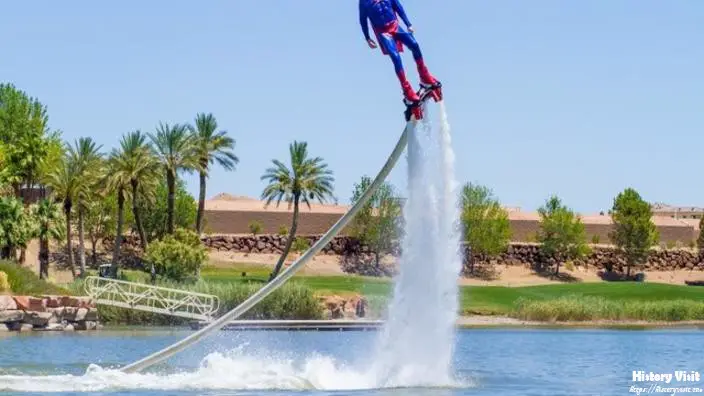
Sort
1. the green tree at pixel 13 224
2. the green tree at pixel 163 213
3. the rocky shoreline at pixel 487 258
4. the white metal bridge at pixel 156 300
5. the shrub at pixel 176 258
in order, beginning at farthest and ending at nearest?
1. the rocky shoreline at pixel 487 258
2. the green tree at pixel 163 213
3. the shrub at pixel 176 258
4. the green tree at pixel 13 224
5. the white metal bridge at pixel 156 300

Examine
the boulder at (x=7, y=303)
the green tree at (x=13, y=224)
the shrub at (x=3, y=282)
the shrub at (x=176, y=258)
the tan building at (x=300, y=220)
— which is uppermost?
the tan building at (x=300, y=220)

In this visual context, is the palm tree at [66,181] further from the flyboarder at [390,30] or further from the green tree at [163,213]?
the flyboarder at [390,30]

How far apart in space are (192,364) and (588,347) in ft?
67.0

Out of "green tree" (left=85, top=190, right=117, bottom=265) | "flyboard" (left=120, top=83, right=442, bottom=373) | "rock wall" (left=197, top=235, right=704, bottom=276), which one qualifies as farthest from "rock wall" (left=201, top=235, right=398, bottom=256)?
"flyboard" (left=120, top=83, right=442, bottom=373)

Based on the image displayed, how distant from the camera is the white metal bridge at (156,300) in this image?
223 ft

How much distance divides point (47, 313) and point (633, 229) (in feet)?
218

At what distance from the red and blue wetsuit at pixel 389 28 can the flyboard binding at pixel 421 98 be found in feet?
1.82

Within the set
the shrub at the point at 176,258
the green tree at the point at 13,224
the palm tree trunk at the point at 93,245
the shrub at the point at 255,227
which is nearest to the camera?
the green tree at the point at 13,224

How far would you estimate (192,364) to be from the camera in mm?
41781

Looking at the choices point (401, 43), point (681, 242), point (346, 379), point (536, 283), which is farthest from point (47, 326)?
point (681, 242)

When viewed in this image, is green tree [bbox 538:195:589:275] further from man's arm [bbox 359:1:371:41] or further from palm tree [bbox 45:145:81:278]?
man's arm [bbox 359:1:371:41]

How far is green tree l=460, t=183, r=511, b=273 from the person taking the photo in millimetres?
113062

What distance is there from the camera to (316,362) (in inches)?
1401

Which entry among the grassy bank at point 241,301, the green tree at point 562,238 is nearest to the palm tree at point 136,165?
the grassy bank at point 241,301
